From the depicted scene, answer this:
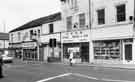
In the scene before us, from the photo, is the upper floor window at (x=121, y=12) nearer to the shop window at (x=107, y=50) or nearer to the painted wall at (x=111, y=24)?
the painted wall at (x=111, y=24)

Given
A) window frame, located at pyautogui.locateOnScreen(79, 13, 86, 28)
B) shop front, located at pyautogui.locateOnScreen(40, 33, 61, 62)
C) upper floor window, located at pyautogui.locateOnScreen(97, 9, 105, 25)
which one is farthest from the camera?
shop front, located at pyautogui.locateOnScreen(40, 33, 61, 62)

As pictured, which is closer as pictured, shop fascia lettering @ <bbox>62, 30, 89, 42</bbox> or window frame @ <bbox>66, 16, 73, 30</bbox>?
shop fascia lettering @ <bbox>62, 30, 89, 42</bbox>

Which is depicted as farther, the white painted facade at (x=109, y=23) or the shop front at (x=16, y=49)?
the shop front at (x=16, y=49)

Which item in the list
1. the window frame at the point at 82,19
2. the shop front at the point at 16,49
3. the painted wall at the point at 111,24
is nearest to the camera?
the painted wall at the point at 111,24

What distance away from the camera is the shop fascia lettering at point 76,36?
25431mm

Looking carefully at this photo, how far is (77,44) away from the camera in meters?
26.9

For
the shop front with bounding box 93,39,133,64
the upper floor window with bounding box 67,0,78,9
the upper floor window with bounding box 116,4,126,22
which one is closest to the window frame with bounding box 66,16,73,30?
the upper floor window with bounding box 67,0,78,9

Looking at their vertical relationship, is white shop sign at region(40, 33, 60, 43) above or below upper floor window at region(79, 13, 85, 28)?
below

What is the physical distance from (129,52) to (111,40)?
8.81 feet

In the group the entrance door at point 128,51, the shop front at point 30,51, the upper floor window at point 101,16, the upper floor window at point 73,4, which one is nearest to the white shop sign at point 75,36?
the upper floor window at point 101,16

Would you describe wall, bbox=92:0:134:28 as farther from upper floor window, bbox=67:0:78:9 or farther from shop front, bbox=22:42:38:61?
shop front, bbox=22:42:38:61

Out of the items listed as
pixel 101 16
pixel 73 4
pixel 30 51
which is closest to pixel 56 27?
pixel 73 4

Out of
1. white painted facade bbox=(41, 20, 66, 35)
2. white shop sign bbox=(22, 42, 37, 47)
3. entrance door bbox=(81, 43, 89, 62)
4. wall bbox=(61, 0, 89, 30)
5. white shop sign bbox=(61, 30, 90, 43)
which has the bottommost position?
entrance door bbox=(81, 43, 89, 62)

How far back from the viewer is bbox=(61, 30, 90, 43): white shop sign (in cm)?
2531
